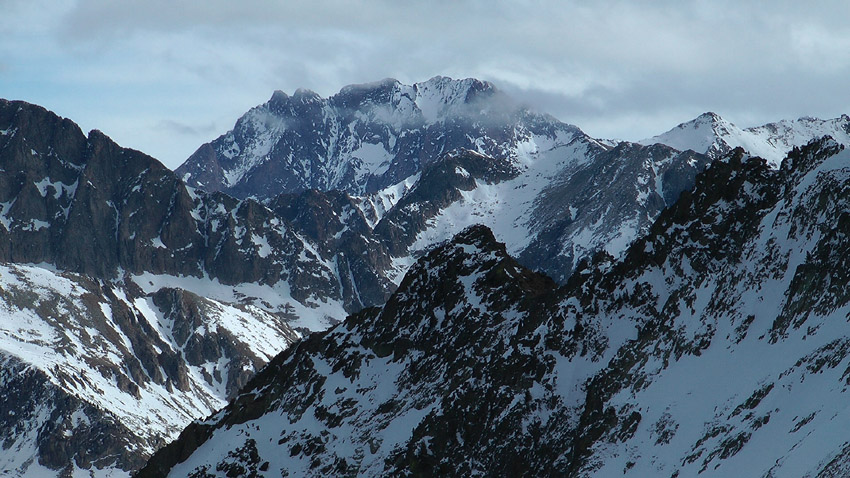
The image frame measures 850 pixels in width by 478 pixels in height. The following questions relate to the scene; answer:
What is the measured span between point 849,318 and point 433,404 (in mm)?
49531

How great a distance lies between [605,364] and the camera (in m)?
90.6

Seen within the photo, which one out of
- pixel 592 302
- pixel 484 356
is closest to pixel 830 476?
pixel 592 302

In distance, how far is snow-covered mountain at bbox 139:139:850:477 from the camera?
220 feet

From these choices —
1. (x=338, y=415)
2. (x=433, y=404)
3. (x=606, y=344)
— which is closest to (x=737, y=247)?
(x=606, y=344)

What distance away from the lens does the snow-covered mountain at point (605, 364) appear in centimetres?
6706

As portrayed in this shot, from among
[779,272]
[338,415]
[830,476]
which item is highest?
[338,415]

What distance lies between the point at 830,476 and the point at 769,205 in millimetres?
42785

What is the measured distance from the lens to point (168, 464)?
121688mm

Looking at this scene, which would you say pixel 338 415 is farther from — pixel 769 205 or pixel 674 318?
pixel 769 205

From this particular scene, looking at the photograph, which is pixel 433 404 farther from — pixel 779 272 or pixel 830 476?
pixel 830 476

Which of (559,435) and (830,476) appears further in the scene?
(559,435)

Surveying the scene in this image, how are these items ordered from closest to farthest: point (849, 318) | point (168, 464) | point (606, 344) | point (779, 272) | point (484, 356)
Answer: point (849, 318), point (779, 272), point (606, 344), point (484, 356), point (168, 464)

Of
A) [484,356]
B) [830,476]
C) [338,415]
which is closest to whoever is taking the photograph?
[830,476]

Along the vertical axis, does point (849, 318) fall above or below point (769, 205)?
below
